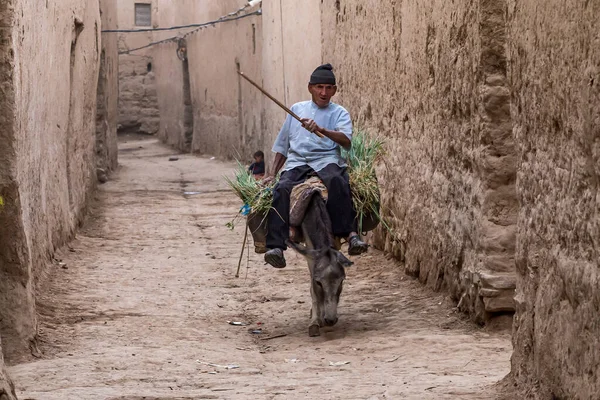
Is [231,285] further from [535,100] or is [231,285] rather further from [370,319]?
[535,100]

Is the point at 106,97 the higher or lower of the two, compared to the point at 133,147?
higher

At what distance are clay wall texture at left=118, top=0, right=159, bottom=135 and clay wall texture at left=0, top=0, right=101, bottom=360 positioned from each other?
1440 cm

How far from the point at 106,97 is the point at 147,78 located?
11.8 m

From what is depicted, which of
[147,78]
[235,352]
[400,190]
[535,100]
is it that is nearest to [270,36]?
[400,190]

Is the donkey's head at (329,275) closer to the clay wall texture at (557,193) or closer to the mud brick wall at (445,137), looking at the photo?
the mud brick wall at (445,137)

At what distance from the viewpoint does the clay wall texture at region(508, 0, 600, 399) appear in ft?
11.8

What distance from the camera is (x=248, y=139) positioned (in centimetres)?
1781

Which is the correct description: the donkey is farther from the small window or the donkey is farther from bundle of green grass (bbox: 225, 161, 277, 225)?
the small window

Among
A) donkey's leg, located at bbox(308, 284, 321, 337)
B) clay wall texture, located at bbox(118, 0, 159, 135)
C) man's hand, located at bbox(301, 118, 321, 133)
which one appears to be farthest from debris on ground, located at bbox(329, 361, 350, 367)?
clay wall texture, located at bbox(118, 0, 159, 135)

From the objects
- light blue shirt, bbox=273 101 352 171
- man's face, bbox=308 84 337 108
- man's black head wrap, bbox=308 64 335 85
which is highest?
man's black head wrap, bbox=308 64 335 85

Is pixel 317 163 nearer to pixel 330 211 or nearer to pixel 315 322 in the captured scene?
pixel 330 211

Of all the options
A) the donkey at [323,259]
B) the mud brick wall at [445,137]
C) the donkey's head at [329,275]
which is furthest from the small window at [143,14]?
the donkey's head at [329,275]

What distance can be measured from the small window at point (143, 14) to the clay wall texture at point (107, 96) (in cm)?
1088

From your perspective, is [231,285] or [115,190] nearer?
[231,285]
